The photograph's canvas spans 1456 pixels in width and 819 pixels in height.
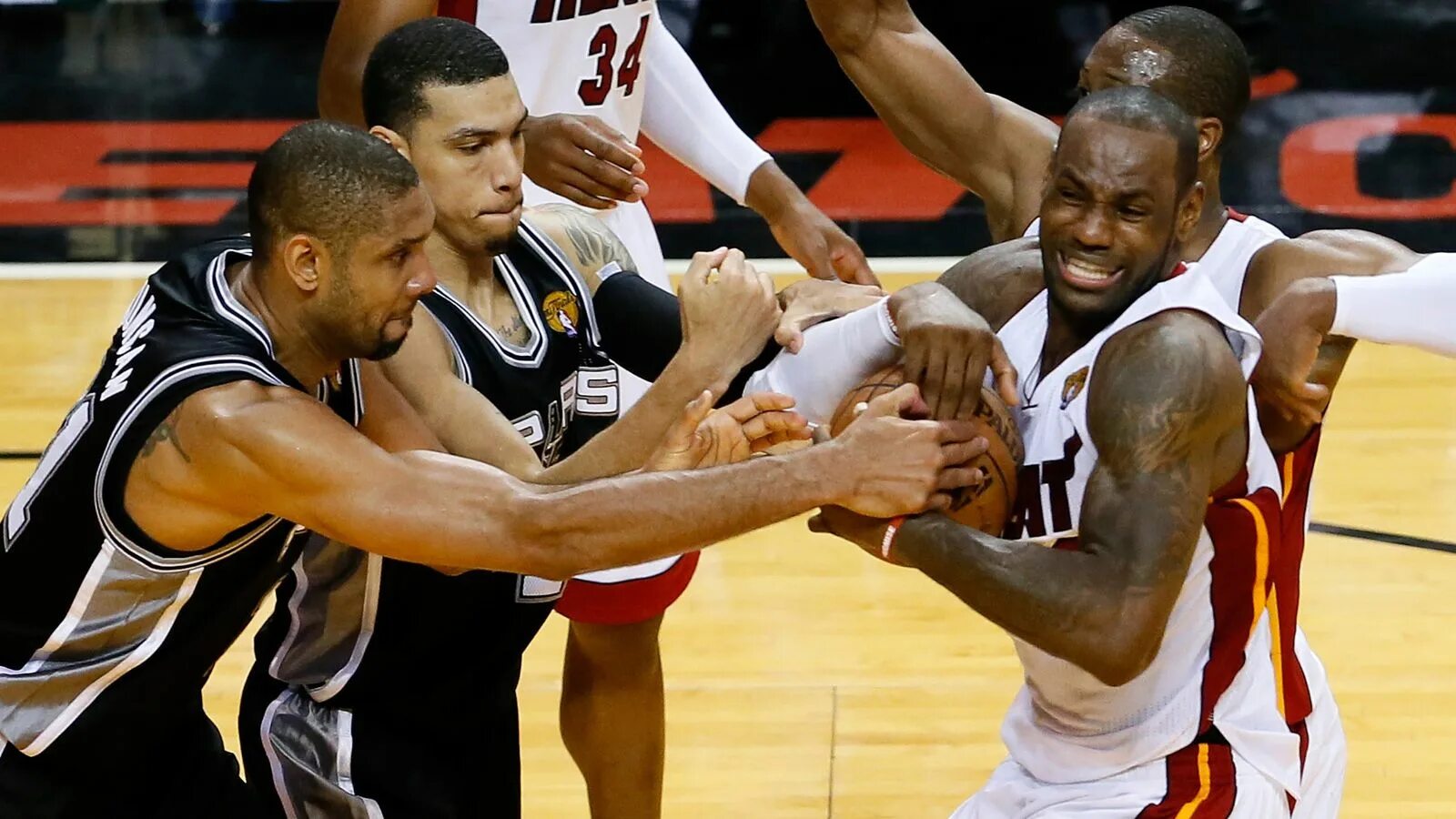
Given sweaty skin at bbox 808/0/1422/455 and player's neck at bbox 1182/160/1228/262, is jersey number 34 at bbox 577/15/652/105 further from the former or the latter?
player's neck at bbox 1182/160/1228/262

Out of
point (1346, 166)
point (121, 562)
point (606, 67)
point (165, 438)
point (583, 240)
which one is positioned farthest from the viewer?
point (1346, 166)

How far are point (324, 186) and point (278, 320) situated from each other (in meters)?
0.25

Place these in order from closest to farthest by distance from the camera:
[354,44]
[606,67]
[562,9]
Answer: [354,44] < [562,9] < [606,67]

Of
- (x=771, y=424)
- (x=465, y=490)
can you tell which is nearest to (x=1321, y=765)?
(x=771, y=424)

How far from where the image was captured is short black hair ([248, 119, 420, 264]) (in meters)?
3.13

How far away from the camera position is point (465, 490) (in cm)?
314

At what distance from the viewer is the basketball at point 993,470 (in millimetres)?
3191

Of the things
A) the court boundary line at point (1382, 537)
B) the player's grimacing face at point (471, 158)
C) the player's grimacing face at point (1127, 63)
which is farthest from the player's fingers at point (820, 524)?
the court boundary line at point (1382, 537)

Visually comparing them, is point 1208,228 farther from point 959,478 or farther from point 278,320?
point 278,320

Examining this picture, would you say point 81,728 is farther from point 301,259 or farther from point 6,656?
point 301,259

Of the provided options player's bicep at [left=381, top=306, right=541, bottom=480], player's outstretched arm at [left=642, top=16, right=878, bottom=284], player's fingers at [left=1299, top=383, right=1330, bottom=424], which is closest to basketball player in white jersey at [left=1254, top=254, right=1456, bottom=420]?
player's fingers at [left=1299, top=383, right=1330, bottom=424]

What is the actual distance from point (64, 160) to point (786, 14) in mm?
3627

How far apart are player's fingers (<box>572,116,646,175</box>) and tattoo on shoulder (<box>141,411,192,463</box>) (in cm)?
126

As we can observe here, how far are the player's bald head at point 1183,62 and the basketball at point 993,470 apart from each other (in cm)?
72
